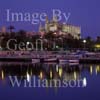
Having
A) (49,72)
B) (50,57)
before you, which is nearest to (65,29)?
(49,72)

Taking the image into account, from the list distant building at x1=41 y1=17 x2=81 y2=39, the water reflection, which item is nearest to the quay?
the water reflection

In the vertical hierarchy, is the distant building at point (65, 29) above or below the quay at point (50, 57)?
above

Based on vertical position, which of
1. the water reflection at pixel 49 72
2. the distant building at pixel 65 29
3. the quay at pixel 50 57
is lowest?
the water reflection at pixel 49 72

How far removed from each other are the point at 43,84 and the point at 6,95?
38.0 inches

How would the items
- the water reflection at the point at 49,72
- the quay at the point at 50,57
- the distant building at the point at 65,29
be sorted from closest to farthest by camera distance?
1. the water reflection at the point at 49,72
2. the distant building at the point at 65,29
3. the quay at the point at 50,57

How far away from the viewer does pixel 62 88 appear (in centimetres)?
737

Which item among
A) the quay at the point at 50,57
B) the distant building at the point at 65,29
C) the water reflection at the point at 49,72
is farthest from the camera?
the quay at the point at 50,57

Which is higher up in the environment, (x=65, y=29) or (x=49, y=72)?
(x=65, y=29)

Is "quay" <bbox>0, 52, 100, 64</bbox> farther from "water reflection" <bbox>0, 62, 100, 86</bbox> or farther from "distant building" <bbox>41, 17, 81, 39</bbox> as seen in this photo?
"distant building" <bbox>41, 17, 81, 39</bbox>

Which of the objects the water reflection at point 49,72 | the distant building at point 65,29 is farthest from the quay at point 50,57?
the distant building at point 65,29

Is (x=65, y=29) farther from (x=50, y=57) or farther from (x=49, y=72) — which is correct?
(x=50, y=57)

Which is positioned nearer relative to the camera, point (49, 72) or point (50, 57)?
point (49, 72)

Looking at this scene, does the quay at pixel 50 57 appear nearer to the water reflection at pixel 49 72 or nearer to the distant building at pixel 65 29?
the water reflection at pixel 49 72

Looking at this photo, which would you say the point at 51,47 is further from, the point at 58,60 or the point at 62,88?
the point at 62,88
